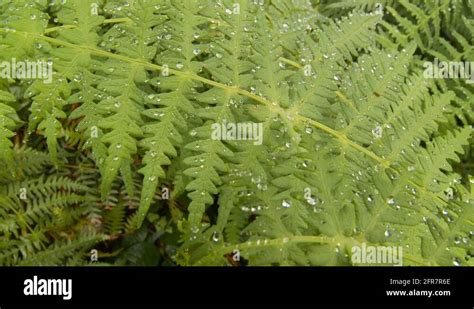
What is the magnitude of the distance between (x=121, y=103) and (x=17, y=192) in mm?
1129

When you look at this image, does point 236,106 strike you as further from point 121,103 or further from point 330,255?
point 330,255

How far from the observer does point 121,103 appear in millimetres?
1716

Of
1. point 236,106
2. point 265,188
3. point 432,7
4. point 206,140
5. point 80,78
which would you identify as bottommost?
point 265,188

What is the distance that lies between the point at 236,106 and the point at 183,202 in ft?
3.64

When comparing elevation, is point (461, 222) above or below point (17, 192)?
below

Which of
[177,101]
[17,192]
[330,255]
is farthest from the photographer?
[17,192]

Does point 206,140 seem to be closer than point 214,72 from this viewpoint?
Yes

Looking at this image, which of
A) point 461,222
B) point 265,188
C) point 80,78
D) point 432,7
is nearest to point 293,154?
point 265,188

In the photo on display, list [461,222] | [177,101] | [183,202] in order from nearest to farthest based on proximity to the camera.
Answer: [461,222] → [177,101] → [183,202]

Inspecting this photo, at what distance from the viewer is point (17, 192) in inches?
98.9
